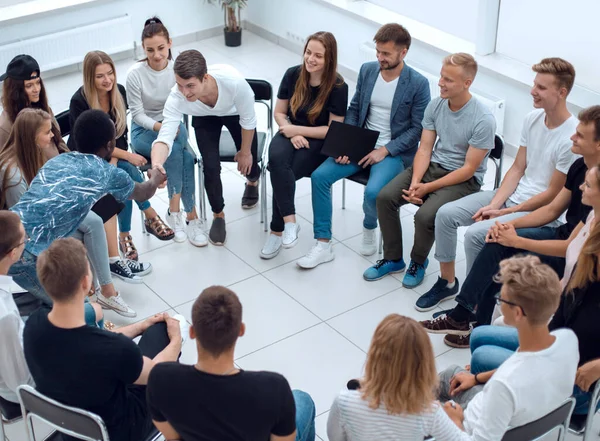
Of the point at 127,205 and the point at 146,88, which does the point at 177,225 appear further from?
the point at 146,88

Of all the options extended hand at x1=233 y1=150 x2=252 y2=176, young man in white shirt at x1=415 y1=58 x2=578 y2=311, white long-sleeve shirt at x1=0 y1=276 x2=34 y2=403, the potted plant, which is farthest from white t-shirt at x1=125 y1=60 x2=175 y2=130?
the potted plant

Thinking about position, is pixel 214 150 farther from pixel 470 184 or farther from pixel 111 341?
pixel 111 341

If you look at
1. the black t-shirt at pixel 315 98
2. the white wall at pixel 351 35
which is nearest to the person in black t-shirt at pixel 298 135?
the black t-shirt at pixel 315 98

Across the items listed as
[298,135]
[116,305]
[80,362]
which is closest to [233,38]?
[298,135]

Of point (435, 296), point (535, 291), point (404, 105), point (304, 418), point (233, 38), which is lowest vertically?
point (435, 296)

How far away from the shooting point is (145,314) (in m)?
4.25

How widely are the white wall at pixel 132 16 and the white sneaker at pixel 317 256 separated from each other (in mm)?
3754

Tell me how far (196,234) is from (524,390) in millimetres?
2753

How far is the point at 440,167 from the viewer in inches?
172

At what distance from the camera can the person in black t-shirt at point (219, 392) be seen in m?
2.32

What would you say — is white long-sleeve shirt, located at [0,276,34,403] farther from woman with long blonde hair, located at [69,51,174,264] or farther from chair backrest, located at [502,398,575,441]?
chair backrest, located at [502,398,575,441]

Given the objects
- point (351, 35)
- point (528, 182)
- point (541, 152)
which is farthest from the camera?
point (351, 35)

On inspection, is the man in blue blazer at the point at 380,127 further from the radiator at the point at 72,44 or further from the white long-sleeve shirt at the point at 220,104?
the radiator at the point at 72,44

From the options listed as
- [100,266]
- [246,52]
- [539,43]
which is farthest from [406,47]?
[246,52]
